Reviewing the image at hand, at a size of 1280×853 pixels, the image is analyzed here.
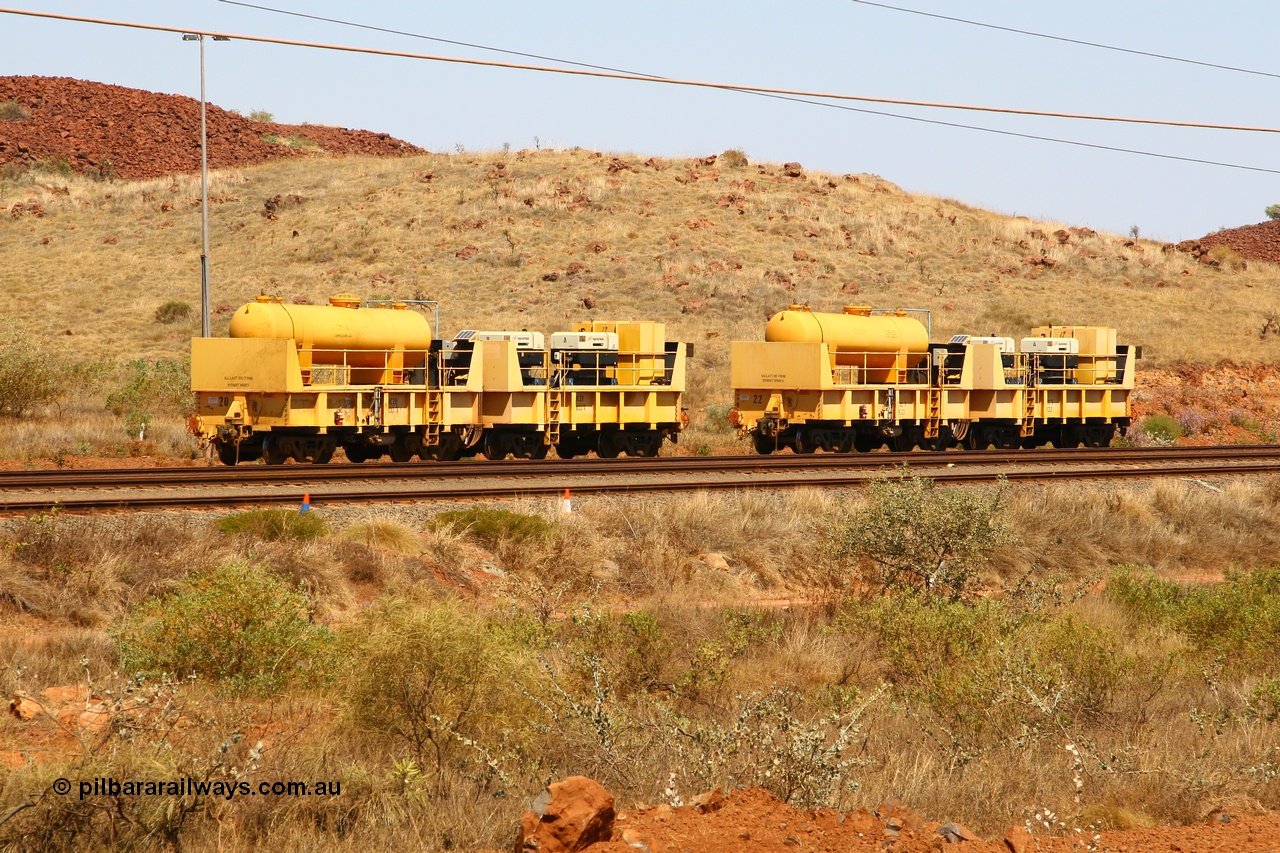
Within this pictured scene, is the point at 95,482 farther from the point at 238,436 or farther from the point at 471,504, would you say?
the point at 471,504

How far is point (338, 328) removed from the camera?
23953 millimetres

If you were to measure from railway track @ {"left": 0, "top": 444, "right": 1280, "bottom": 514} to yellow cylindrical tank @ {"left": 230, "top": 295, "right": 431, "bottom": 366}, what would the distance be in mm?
2974

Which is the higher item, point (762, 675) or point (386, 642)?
point (386, 642)

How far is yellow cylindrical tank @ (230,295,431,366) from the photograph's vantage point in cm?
2289

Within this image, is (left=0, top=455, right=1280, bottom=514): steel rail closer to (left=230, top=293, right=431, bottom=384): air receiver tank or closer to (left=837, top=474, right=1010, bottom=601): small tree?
(left=837, top=474, right=1010, bottom=601): small tree

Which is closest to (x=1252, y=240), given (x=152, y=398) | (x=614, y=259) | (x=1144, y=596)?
(x=614, y=259)

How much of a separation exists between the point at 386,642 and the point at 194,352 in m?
16.0

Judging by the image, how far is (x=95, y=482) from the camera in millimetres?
18500

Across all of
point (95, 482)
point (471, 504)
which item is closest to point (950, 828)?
point (471, 504)

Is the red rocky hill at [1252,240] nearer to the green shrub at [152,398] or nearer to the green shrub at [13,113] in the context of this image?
the green shrub at [152,398]

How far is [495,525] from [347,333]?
9799 millimetres

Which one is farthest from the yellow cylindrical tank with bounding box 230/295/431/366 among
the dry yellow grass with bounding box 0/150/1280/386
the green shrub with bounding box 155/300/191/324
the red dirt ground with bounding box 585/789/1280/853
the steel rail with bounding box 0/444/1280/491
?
the green shrub with bounding box 155/300/191/324

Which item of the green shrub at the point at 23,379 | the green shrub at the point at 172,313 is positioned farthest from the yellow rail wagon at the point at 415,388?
the green shrub at the point at 172,313

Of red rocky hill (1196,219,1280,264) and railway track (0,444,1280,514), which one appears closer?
railway track (0,444,1280,514)
